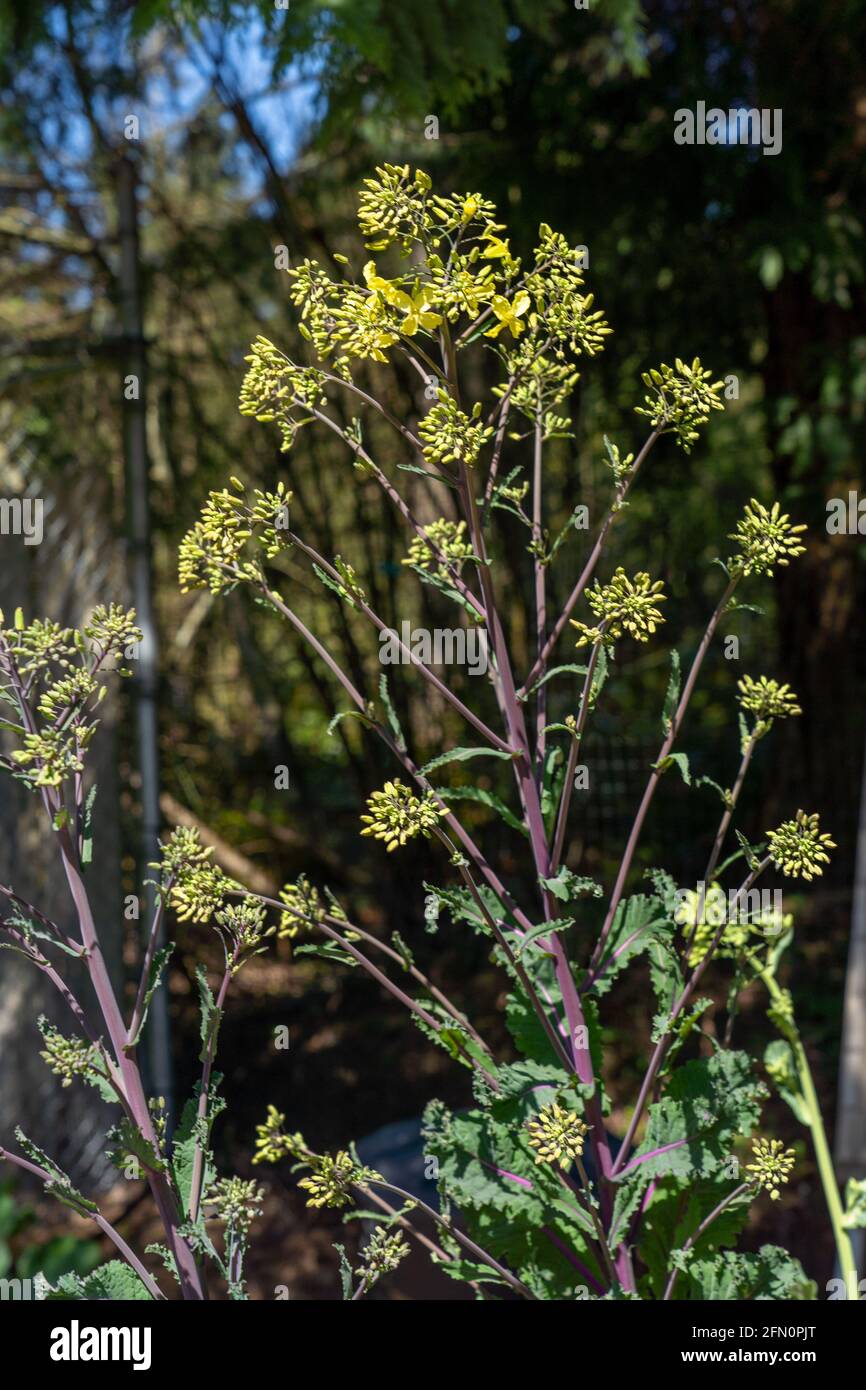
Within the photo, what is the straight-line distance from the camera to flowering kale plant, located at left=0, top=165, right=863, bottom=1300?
1131mm

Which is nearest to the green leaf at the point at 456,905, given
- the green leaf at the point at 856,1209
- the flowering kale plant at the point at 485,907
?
the flowering kale plant at the point at 485,907

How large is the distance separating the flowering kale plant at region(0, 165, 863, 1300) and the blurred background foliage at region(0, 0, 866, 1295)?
2.03 metres

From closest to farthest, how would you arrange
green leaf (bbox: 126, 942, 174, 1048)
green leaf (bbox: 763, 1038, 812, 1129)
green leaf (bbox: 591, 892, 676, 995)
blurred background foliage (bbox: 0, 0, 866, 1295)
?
green leaf (bbox: 126, 942, 174, 1048), green leaf (bbox: 591, 892, 676, 995), green leaf (bbox: 763, 1038, 812, 1129), blurred background foliage (bbox: 0, 0, 866, 1295)

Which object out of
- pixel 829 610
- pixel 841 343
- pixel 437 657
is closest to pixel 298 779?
pixel 437 657

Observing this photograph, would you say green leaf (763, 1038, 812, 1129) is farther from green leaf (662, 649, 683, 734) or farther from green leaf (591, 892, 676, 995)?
green leaf (662, 649, 683, 734)

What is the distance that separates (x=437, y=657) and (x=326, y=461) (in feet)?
3.57

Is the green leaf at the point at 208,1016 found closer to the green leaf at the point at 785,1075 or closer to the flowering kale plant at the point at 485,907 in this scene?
the flowering kale plant at the point at 485,907

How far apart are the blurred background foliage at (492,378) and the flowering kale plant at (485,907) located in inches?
80.0

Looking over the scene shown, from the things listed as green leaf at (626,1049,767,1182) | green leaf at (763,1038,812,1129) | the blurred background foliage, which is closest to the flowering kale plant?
green leaf at (626,1049,767,1182)

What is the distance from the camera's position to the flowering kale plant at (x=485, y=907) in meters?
1.13

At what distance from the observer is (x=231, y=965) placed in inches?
49.1

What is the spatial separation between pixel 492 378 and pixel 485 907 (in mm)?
3339

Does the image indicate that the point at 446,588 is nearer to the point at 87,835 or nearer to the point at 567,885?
the point at 567,885
